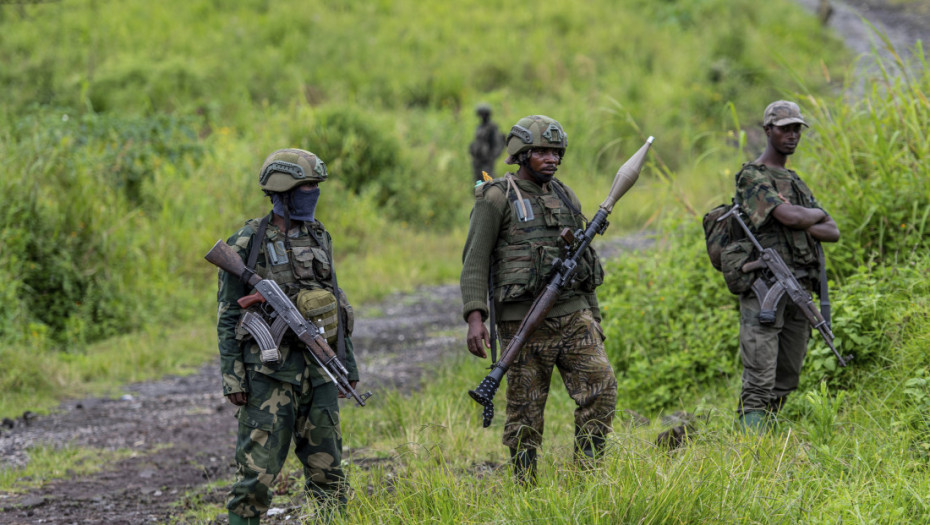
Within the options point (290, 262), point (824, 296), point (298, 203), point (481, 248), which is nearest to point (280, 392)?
point (290, 262)

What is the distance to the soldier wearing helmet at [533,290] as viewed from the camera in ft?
12.7

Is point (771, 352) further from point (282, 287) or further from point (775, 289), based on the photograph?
point (282, 287)

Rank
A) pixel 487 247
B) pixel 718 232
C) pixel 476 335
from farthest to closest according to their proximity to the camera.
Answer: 1. pixel 718 232
2. pixel 487 247
3. pixel 476 335

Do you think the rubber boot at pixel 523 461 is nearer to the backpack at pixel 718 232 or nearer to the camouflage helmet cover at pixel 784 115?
the backpack at pixel 718 232

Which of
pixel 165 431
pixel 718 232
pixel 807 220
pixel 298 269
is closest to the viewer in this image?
pixel 298 269

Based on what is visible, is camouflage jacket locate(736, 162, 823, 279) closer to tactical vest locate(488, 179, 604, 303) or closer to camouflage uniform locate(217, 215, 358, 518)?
tactical vest locate(488, 179, 604, 303)

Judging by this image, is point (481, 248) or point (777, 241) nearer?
point (481, 248)

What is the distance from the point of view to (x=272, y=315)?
3635 millimetres

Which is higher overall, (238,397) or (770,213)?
(770,213)

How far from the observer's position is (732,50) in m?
18.7

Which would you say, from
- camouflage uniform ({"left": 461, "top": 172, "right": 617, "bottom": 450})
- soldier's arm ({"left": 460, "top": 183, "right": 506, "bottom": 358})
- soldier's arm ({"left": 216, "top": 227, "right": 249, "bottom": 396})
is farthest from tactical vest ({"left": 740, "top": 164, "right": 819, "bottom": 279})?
soldier's arm ({"left": 216, "top": 227, "right": 249, "bottom": 396})

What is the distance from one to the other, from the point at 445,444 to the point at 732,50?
15719mm

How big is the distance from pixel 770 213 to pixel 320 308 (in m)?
2.22

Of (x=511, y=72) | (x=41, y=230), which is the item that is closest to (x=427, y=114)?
(x=511, y=72)
